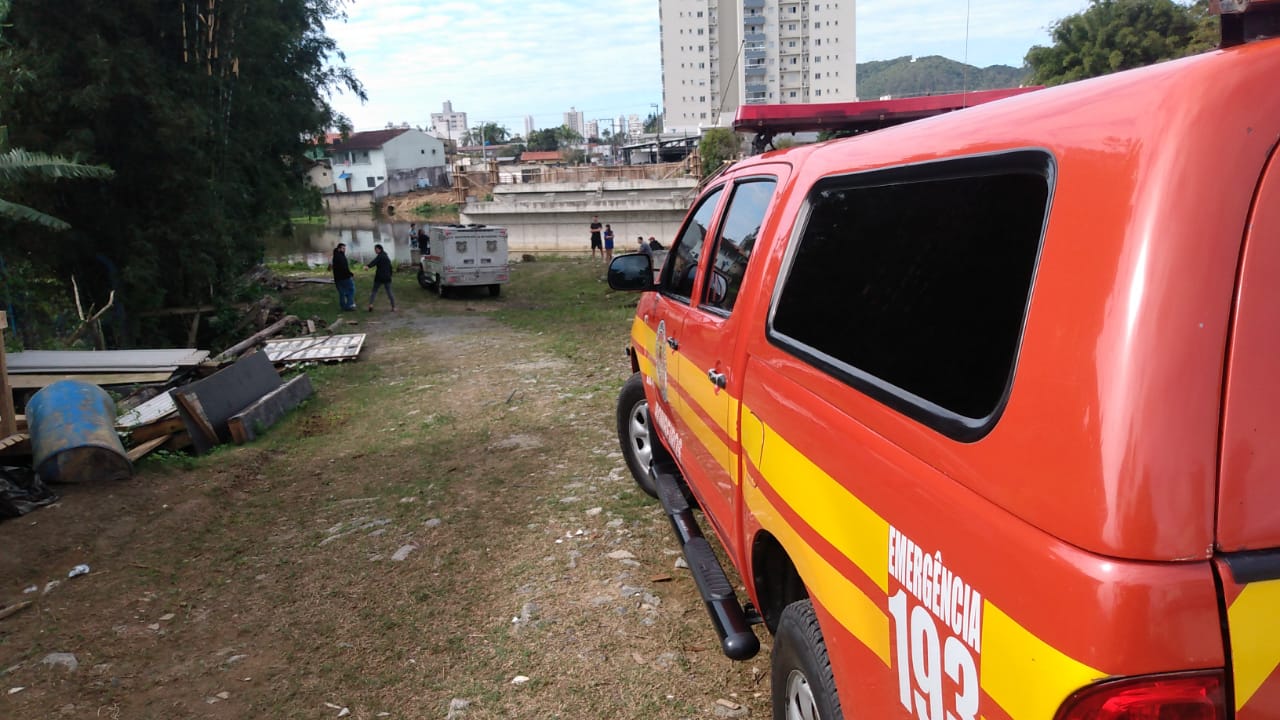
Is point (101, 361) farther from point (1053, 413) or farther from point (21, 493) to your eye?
point (1053, 413)

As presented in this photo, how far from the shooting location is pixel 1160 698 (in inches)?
48.0

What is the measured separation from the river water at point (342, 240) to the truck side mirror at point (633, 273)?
28119 mm

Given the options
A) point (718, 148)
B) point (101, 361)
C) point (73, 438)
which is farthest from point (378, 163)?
point (73, 438)

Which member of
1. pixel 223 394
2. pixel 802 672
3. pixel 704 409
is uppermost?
pixel 704 409

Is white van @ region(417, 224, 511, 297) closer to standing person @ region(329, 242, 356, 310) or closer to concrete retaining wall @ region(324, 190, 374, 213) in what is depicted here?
standing person @ region(329, 242, 356, 310)

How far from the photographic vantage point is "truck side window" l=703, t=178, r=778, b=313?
3.22 m

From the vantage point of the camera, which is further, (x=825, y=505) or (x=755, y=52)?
(x=755, y=52)

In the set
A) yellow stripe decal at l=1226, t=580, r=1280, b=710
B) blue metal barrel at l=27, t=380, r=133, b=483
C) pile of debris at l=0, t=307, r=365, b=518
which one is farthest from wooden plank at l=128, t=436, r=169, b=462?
yellow stripe decal at l=1226, t=580, r=1280, b=710

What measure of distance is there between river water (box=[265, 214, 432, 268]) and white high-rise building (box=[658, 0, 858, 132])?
3525cm

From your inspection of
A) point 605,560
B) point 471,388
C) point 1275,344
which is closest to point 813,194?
point 1275,344

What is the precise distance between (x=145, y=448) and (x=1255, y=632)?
847 cm

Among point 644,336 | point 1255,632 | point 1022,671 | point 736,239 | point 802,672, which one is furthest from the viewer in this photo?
point 644,336

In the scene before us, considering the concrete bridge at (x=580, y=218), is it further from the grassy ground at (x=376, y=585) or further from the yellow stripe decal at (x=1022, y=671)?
the yellow stripe decal at (x=1022, y=671)

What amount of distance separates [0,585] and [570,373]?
652 cm
